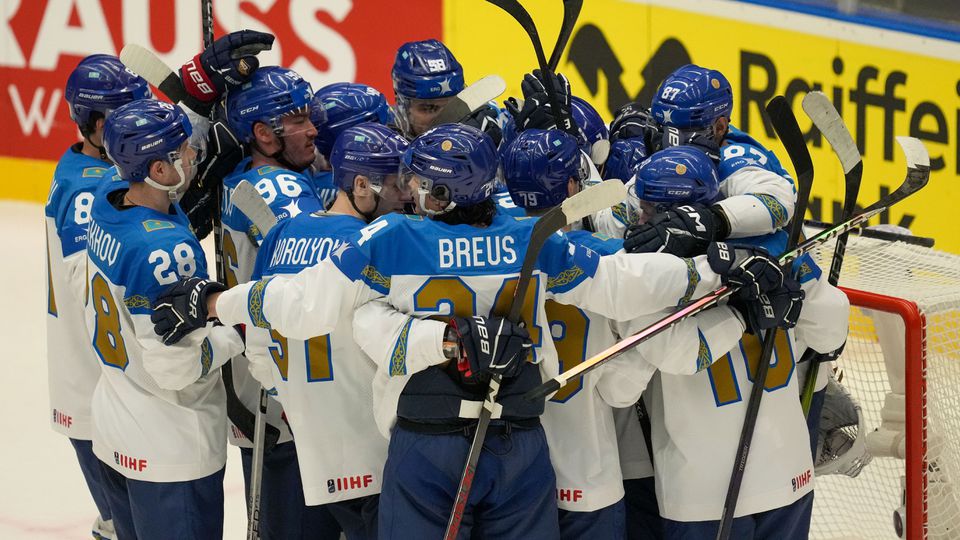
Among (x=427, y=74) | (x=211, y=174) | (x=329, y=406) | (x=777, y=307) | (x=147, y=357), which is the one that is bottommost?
(x=329, y=406)

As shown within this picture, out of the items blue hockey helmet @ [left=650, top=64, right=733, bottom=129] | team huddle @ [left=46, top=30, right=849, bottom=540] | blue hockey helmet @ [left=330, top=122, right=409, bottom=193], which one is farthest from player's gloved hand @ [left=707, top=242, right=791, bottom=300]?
blue hockey helmet @ [left=330, top=122, right=409, bottom=193]

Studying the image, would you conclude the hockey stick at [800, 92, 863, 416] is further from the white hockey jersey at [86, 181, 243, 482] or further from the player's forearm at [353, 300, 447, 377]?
the white hockey jersey at [86, 181, 243, 482]

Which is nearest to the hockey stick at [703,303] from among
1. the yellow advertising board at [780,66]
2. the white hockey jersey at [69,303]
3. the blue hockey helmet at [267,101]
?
the blue hockey helmet at [267,101]

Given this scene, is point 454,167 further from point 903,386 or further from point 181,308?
point 903,386

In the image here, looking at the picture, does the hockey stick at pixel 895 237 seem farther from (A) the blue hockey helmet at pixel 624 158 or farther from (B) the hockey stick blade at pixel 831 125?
(B) the hockey stick blade at pixel 831 125

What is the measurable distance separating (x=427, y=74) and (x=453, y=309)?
134cm

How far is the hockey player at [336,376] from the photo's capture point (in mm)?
2965

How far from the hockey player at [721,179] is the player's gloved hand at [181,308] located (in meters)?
0.95

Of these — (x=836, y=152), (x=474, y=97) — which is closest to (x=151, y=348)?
(x=474, y=97)

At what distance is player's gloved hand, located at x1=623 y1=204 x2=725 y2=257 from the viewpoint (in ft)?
9.37

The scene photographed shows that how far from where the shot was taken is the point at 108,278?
9.98 feet

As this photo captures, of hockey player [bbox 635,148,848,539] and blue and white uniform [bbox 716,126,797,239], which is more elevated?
blue and white uniform [bbox 716,126,797,239]

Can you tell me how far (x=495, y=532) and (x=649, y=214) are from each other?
2.74 feet

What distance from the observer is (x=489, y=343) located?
2.52 m
